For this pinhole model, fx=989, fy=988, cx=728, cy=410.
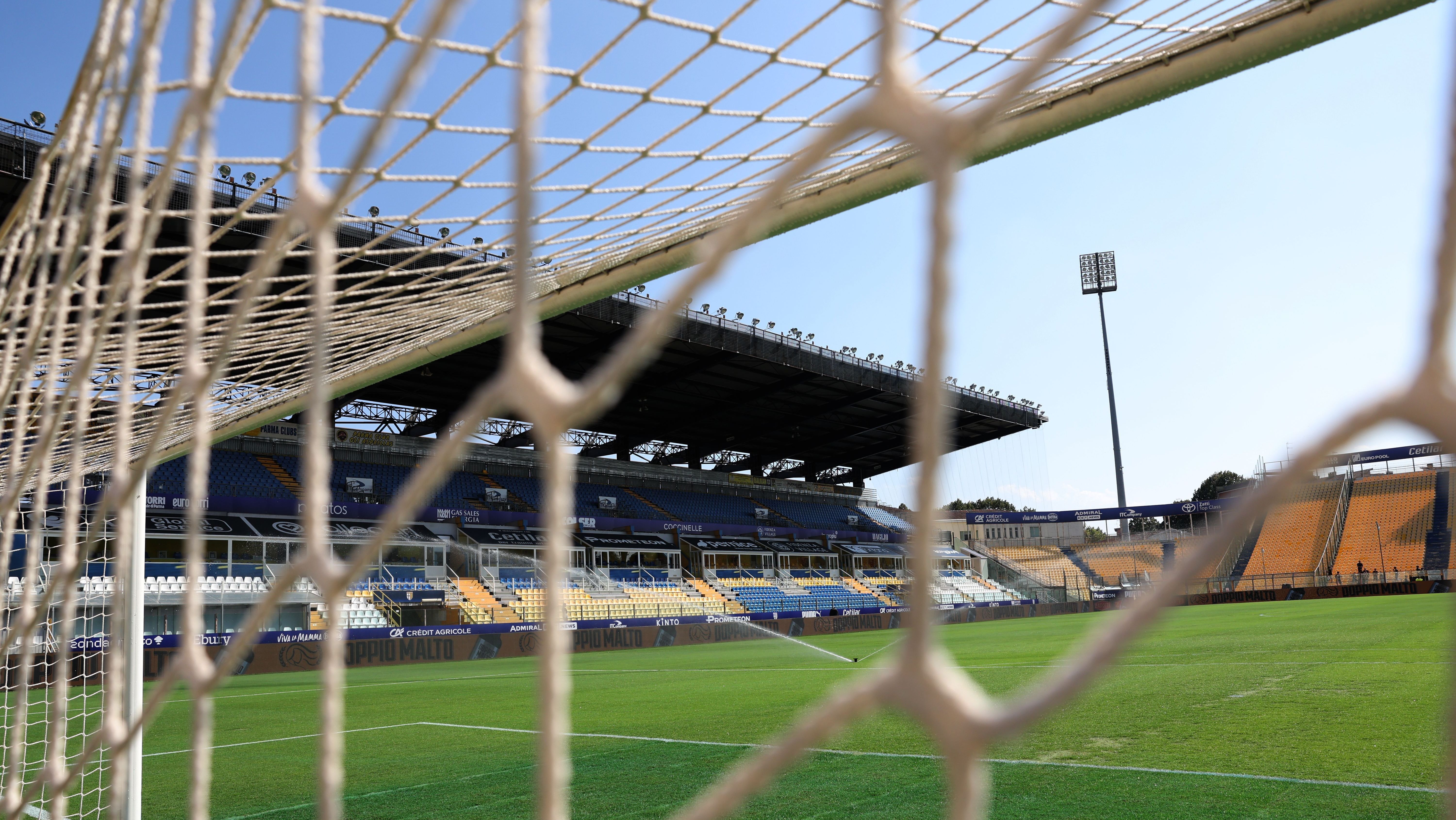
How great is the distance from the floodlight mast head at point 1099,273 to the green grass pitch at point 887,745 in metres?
36.9

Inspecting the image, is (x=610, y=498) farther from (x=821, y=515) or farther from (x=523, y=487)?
(x=821, y=515)

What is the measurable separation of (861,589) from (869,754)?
27.0 m

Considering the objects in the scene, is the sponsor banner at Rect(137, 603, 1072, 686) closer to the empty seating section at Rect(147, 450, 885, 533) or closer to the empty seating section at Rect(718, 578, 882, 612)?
the empty seating section at Rect(718, 578, 882, 612)

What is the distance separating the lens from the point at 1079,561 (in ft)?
134

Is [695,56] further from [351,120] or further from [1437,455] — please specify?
[1437,455]

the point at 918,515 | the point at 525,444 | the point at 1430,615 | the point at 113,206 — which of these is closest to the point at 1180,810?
the point at 918,515

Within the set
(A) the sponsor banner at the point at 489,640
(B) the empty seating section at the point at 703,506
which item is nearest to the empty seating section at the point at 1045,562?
(B) the empty seating section at the point at 703,506

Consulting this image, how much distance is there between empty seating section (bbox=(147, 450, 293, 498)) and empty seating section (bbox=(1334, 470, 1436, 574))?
3299 cm

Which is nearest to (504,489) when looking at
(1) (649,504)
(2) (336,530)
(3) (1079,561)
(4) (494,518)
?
(4) (494,518)

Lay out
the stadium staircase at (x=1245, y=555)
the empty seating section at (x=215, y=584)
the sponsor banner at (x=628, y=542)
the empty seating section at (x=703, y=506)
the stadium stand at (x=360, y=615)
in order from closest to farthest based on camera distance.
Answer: the empty seating section at (x=215, y=584) < the stadium stand at (x=360, y=615) < the sponsor banner at (x=628, y=542) < the empty seating section at (x=703, y=506) < the stadium staircase at (x=1245, y=555)

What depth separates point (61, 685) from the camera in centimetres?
238

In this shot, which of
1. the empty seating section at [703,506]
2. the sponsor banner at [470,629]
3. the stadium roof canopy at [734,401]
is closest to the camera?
the sponsor banner at [470,629]

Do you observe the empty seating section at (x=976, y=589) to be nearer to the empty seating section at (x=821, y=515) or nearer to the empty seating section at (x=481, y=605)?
the empty seating section at (x=821, y=515)

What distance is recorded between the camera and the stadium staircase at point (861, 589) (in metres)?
30.4
